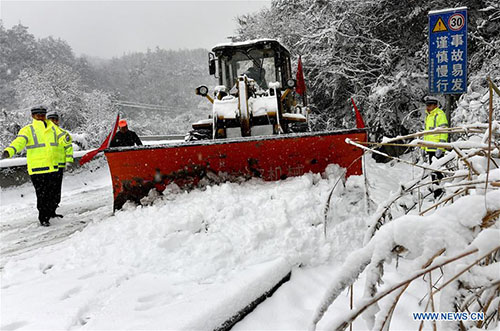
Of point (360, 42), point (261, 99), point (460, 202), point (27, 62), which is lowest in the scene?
point (460, 202)

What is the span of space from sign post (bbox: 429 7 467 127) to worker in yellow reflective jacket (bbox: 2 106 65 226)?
5420 mm

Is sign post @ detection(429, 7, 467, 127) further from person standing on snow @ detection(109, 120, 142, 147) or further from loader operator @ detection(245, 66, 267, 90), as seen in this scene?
person standing on snow @ detection(109, 120, 142, 147)

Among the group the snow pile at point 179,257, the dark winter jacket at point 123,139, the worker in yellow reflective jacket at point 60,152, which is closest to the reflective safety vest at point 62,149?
the worker in yellow reflective jacket at point 60,152

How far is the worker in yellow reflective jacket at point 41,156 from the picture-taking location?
16.0 feet

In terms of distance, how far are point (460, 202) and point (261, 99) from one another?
5.09 m

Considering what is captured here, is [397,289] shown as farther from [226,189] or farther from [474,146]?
[226,189]

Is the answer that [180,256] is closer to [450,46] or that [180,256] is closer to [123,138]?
[450,46]

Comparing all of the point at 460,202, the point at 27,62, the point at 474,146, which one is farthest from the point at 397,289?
the point at 27,62

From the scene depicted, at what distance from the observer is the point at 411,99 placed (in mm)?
9023

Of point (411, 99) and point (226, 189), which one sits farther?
point (411, 99)

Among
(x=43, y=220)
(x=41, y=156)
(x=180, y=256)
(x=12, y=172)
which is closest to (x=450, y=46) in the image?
(x=180, y=256)

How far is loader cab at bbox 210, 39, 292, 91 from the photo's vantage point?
6629 millimetres

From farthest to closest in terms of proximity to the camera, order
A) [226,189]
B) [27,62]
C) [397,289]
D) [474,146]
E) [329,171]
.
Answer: [27,62], [329,171], [226,189], [474,146], [397,289]

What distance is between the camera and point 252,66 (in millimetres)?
6758
